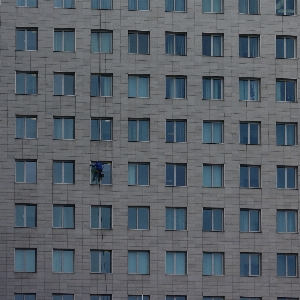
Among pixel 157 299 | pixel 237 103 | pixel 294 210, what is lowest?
pixel 157 299

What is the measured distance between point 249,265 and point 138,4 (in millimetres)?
18372

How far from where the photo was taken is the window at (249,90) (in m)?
88.2

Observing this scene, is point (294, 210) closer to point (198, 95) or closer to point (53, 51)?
point (198, 95)

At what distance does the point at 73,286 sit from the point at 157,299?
17.6 ft

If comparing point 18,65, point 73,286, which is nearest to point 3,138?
point 18,65

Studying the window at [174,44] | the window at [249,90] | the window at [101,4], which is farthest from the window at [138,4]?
the window at [249,90]

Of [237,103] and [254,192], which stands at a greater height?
[237,103]

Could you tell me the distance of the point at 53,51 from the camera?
8738cm

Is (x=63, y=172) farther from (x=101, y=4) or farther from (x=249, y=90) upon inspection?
(x=249, y=90)

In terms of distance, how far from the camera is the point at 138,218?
283 feet

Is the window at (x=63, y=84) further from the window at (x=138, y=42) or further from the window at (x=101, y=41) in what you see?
the window at (x=138, y=42)

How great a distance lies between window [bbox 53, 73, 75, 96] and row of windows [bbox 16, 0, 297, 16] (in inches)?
181

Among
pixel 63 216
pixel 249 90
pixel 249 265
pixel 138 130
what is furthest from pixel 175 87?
pixel 249 265

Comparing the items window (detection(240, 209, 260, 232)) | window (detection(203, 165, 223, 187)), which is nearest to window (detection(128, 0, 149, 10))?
window (detection(203, 165, 223, 187))
